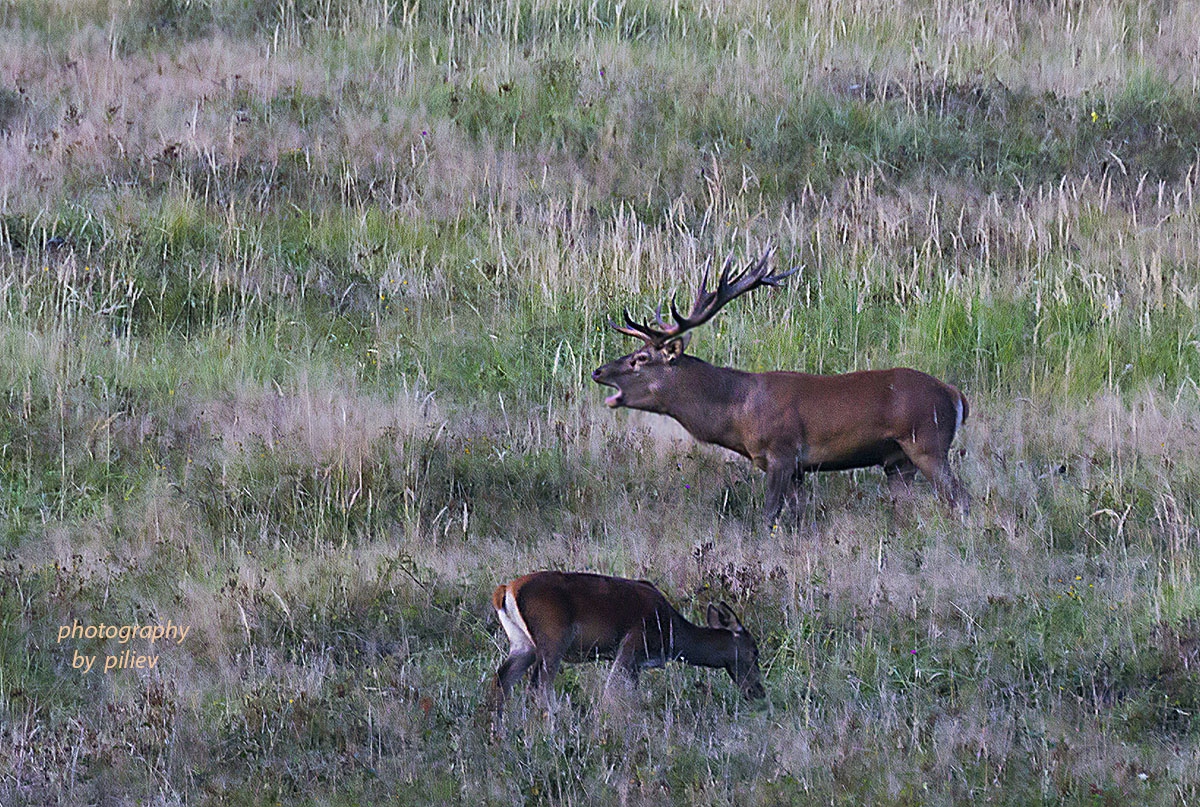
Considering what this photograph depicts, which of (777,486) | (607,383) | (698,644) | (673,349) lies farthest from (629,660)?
(673,349)

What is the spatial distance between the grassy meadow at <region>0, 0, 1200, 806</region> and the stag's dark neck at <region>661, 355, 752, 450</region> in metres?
0.31

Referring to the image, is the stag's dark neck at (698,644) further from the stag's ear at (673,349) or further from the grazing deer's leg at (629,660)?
the stag's ear at (673,349)

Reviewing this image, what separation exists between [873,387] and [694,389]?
89 cm

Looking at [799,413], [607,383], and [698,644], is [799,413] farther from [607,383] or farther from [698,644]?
[698,644]

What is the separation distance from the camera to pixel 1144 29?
14.6m

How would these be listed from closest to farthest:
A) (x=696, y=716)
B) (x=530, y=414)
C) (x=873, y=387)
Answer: (x=696, y=716) < (x=873, y=387) < (x=530, y=414)

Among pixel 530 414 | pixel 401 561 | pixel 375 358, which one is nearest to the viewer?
pixel 401 561

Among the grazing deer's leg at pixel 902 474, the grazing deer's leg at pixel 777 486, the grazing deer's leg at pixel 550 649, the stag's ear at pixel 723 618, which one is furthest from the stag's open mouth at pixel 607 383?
the grazing deer's leg at pixel 550 649

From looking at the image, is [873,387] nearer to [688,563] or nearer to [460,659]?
[688,563]

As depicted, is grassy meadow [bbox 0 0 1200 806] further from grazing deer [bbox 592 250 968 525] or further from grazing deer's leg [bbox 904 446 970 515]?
grazing deer [bbox 592 250 968 525]

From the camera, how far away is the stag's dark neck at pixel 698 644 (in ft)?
19.2

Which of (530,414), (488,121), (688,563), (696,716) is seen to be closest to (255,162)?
(488,121)

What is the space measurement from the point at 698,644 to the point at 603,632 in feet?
1.34

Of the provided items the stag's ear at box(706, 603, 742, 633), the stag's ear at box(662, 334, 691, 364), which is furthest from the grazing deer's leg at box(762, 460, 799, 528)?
the stag's ear at box(706, 603, 742, 633)
